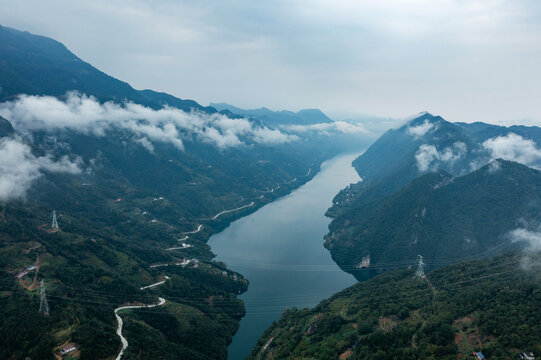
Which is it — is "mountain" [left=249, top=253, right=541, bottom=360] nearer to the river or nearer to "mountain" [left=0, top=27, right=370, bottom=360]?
the river

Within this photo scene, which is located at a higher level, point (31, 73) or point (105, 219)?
point (31, 73)

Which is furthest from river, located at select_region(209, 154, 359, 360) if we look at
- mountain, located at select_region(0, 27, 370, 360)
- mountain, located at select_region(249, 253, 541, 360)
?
mountain, located at select_region(249, 253, 541, 360)

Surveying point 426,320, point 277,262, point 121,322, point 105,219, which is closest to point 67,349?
point 121,322

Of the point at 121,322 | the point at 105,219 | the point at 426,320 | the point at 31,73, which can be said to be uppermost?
the point at 31,73

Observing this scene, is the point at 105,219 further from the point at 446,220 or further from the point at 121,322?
the point at 446,220

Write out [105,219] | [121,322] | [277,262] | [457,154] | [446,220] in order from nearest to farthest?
[121,322] → [446,220] → [277,262] → [105,219] → [457,154]

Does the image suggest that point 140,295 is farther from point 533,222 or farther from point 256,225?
point 533,222
